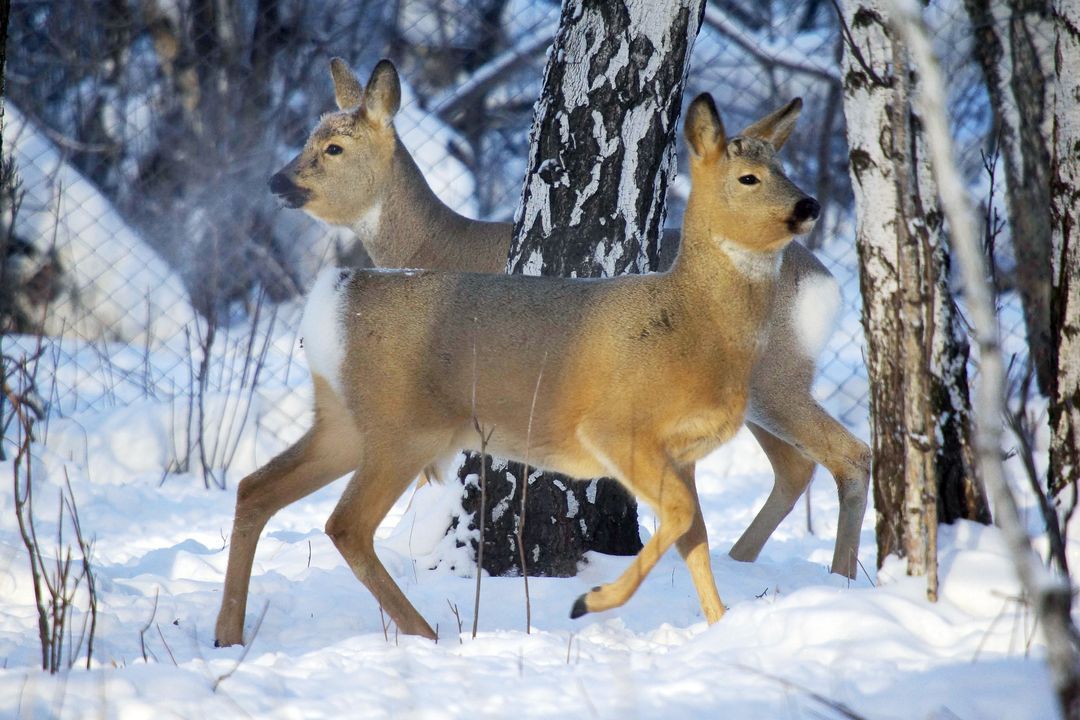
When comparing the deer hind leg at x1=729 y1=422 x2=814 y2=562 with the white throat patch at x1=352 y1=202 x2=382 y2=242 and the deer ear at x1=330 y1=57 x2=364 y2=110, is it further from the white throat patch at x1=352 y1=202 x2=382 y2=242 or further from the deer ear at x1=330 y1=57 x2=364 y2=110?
the deer ear at x1=330 y1=57 x2=364 y2=110

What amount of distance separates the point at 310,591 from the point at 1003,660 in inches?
98.6

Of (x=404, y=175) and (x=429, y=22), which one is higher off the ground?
(x=429, y=22)

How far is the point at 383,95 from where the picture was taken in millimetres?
6816

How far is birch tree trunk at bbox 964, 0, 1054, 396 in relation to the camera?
756 centimetres

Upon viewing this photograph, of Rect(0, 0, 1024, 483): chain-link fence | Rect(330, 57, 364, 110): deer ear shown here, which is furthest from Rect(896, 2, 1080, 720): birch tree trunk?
Rect(0, 0, 1024, 483): chain-link fence

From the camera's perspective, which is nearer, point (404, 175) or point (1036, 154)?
point (404, 175)

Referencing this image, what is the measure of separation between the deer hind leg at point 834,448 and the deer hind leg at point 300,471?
1.76 m

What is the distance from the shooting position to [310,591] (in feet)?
14.6

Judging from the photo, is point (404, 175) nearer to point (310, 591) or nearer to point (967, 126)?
point (310, 591)

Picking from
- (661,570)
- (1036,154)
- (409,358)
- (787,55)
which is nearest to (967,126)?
(787,55)

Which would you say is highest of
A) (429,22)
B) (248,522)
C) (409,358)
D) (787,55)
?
(429,22)

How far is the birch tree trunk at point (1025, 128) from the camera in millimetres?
7562

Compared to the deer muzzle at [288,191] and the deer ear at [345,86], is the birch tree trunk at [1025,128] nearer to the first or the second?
the deer ear at [345,86]

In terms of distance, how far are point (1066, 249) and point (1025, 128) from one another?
4337 millimetres
